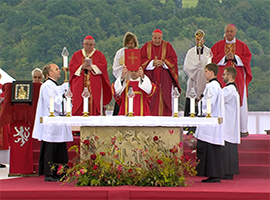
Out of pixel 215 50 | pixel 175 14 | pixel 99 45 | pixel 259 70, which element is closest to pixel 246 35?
pixel 259 70

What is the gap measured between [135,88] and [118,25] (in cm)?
1199

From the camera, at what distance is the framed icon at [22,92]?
303 inches

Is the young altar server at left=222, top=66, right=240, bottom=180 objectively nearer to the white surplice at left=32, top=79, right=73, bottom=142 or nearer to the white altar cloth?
the white altar cloth

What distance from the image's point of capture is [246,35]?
19.7m

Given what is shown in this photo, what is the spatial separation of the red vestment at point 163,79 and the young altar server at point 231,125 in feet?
6.26

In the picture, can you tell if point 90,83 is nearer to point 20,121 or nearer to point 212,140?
point 20,121

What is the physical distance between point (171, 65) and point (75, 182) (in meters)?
3.36

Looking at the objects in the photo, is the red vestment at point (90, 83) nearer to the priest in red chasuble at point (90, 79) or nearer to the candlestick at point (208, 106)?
the priest in red chasuble at point (90, 79)

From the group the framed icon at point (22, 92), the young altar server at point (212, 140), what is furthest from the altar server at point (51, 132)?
the young altar server at point (212, 140)

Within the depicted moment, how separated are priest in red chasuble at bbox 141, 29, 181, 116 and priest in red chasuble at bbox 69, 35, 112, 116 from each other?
762 mm

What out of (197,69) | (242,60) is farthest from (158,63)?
(242,60)

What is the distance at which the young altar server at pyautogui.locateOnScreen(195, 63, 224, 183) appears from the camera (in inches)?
271

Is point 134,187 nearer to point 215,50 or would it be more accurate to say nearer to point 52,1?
point 215,50

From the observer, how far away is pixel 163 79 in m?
9.38
